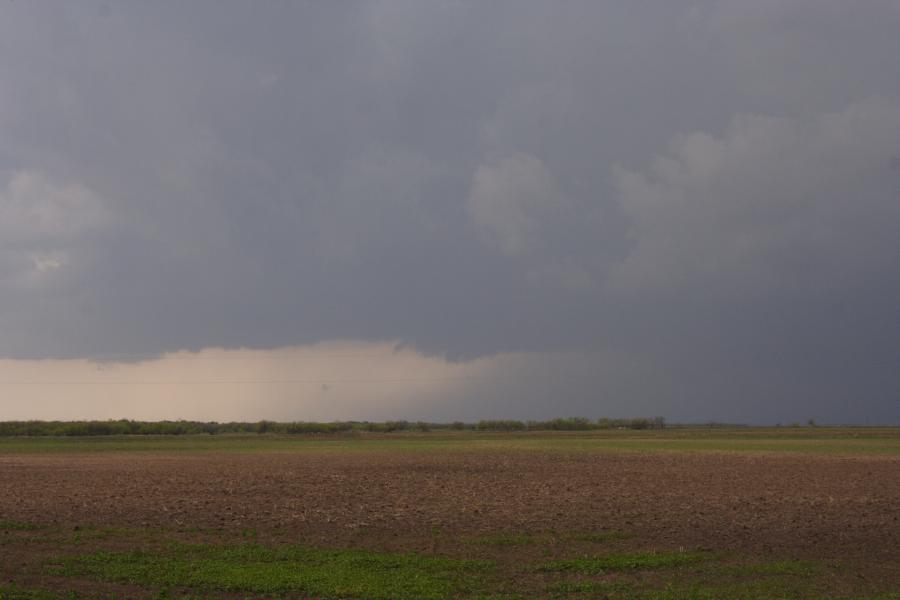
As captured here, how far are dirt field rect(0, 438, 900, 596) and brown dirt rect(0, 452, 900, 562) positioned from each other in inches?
2.3

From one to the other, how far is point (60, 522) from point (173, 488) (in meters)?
9.84

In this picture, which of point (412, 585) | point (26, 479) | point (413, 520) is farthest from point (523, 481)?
point (26, 479)

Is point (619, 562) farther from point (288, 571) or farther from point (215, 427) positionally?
point (215, 427)

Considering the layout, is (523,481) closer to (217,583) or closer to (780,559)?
(780,559)

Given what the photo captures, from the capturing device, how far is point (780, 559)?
1856 cm

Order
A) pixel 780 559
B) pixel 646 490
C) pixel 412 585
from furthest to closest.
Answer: pixel 646 490, pixel 780 559, pixel 412 585


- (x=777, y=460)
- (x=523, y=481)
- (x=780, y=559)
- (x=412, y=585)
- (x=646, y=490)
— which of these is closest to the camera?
(x=412, y=585)

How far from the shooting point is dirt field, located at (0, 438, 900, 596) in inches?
801

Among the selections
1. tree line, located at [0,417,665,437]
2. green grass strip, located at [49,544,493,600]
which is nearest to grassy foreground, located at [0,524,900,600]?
green grass strip, located at [49,544,493,600]

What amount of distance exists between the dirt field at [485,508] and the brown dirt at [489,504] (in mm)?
58

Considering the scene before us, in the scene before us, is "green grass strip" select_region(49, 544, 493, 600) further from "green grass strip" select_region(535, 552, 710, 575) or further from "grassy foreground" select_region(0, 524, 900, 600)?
"green grass strip" select_region(535, 552, 710, 575)

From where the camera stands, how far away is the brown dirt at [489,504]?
2150cm

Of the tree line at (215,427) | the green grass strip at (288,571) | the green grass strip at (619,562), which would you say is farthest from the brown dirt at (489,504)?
the tree line at (215,427)

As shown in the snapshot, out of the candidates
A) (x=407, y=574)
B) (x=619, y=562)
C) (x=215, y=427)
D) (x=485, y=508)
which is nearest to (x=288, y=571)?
(x=407, y=574)
